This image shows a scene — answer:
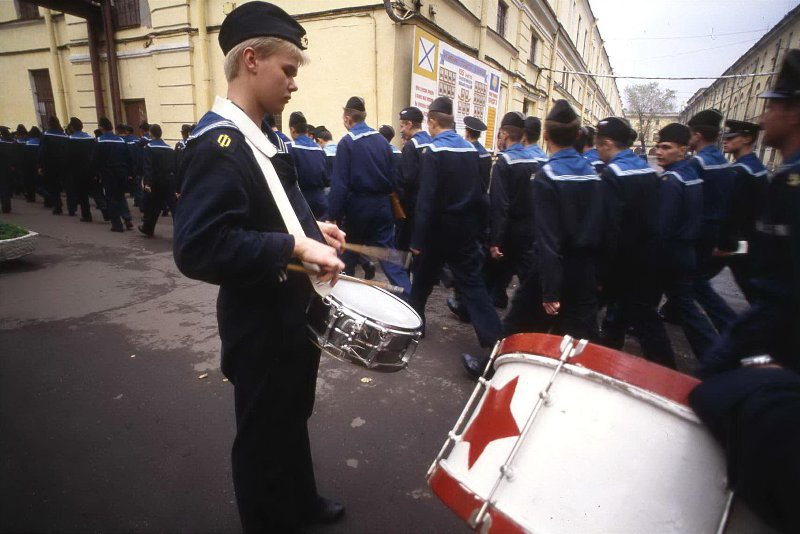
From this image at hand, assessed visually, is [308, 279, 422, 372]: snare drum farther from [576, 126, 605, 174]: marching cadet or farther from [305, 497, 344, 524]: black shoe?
[576, 126, 605, 174]: marching cadet

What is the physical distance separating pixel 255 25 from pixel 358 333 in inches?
42.4

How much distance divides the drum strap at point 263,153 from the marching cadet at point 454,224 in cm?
214

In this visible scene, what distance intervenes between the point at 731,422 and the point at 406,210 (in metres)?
4.69

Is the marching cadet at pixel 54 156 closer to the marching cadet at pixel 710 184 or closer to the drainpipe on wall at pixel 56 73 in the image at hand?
the drainpipe on wall at pixel 56 73

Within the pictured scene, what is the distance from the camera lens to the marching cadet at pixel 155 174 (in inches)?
287

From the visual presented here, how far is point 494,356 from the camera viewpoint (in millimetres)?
1529

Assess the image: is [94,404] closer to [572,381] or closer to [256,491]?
[256,491]

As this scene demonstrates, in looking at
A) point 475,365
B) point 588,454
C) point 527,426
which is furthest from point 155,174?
point 588,454

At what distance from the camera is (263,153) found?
54.6 inches

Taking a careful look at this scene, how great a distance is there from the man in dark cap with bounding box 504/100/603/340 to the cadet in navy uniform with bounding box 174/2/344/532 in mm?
1424

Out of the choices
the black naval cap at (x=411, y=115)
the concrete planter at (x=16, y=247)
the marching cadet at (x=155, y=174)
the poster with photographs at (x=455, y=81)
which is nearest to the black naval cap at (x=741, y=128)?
the black naval cap at (x=411, y=115)

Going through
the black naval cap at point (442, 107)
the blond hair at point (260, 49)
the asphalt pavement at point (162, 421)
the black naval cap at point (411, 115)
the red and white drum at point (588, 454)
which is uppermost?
the black naval cap at point (411, 115)

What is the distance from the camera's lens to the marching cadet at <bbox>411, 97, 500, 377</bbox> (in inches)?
135

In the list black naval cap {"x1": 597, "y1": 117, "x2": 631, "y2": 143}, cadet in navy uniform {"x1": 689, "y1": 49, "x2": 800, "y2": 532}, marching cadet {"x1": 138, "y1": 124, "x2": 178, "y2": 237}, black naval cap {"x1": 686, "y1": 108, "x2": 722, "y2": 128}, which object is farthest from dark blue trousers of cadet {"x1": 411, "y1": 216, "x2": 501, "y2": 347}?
marching cadet {"x1": 138, "y1": 124, "x2": 178, "y2": 237}
